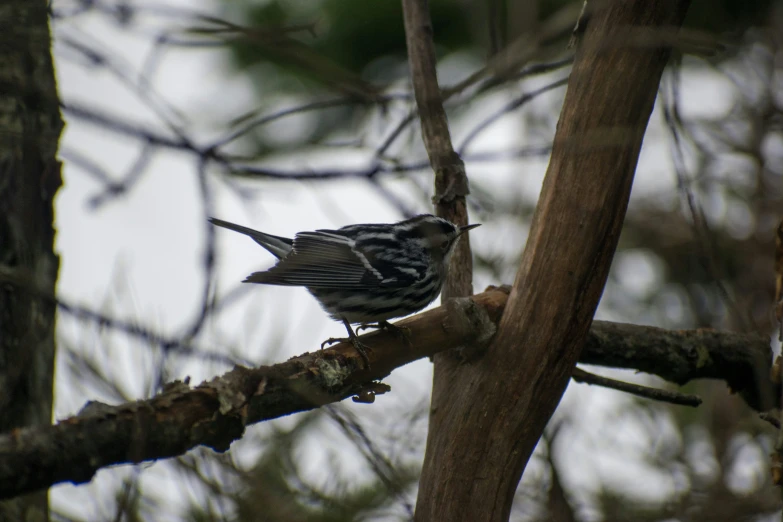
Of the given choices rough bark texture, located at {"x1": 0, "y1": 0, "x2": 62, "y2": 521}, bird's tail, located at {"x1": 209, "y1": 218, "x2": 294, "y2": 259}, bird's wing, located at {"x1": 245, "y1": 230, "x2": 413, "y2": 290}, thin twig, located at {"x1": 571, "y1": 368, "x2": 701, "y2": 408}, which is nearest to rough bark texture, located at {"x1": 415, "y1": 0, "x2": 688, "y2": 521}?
thin twig, located at {"x1": 571, "y1": 368, "x2": 701, "y2": 408}

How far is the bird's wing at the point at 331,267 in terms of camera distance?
4555 mm

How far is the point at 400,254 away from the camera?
505 centimetres

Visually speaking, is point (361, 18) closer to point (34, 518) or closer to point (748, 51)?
point (748, 51)

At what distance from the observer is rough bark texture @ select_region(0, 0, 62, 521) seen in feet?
10.3

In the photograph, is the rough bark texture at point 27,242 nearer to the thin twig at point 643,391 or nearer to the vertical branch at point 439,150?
the vertical branch at point 439,150

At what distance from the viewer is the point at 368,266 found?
490cm

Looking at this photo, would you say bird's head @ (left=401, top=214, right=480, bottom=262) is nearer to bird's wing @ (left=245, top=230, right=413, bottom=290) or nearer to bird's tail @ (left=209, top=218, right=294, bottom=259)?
bird's wing @ (left=245, top=230, right=413, bottom=290)

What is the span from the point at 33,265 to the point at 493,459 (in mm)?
2180

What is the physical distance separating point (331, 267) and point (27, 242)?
6.48 feet

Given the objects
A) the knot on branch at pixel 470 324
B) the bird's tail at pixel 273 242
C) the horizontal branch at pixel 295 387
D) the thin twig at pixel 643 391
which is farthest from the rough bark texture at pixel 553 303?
the bird's tail at pixel 273 242

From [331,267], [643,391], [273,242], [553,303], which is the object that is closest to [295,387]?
[553,303]

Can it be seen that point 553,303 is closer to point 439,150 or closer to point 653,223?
point 439,150

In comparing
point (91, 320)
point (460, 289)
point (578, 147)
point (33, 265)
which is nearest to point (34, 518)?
point (33, 265)

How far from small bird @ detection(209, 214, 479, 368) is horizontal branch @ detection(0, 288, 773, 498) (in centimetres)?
91
